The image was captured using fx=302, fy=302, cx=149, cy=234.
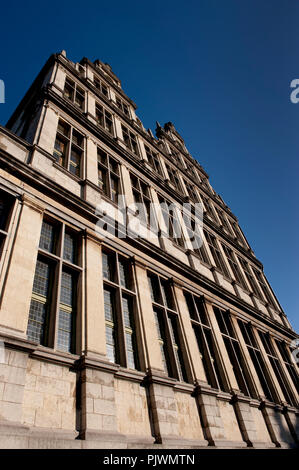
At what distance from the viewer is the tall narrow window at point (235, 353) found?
11852mm

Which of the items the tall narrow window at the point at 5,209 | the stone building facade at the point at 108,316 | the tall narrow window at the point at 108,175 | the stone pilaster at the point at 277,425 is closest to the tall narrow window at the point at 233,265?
the stone building facade at the point at 108,316

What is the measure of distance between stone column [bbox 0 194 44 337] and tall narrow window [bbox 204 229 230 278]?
1172 cm

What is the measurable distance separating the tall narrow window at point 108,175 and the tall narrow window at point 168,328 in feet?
12.7

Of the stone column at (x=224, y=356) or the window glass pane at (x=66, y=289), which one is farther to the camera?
the stone column at (x=224, y=356)

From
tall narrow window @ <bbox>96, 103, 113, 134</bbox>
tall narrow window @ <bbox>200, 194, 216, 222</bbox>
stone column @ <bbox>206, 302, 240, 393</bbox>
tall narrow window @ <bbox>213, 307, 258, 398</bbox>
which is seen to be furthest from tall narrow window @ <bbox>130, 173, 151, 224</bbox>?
tall narrow window @ <bbox>200, 194, 216, 222</bbox>

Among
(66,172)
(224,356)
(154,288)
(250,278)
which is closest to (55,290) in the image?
(154,288)

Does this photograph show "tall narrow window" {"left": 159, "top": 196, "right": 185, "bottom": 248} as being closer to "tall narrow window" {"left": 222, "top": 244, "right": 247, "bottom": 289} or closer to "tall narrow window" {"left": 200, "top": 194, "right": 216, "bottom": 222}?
"tall narrow window" {"left": 222, "top": 244, "right": 247, "bottom": 289}

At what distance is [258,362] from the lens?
1370 cm

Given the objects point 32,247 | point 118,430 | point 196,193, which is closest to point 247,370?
point 118,430

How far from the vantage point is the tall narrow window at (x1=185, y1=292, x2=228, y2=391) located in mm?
10445

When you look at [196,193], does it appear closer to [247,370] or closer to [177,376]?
[247,370]

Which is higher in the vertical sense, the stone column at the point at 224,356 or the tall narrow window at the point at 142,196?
the tall narrow window at the point at 142,196

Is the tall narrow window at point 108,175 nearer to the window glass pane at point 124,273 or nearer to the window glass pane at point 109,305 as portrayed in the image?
the window glass pane at point 124,273

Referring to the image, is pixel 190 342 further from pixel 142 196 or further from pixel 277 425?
pixel 142 196
